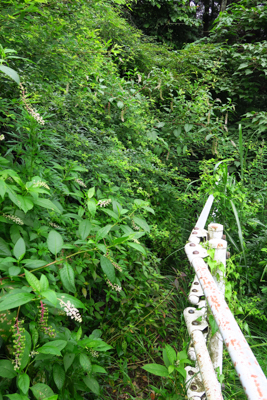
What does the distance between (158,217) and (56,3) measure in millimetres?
1974

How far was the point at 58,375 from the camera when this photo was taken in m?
1.02

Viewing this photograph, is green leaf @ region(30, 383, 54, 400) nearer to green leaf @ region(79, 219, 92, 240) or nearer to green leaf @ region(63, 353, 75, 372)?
green leaf @ region(63, 353, 75, 372)

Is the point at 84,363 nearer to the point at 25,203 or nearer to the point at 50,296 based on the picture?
the point at 50,296

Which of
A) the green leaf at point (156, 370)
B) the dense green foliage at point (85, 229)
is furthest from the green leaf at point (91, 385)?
the green leaf at point (156, 370)

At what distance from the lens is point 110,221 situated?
175 cm

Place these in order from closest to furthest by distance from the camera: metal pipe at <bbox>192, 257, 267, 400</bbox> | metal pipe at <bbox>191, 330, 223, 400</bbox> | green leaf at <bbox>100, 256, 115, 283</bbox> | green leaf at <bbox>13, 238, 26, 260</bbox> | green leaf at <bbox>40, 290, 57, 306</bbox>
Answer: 1. metal pipe at <bbox>192, 257, 267, 400</bbox>
2. metal pipe at <bbox>191, 330, 223, 400</bbox>
3. green leaf at <bbox>40, 290, 57, 306</bbox>
4. green leaf at <bbox>13, 238, 26, 260</bbox>
5. green leaf at <bbox>100, 256, 115, 283</bbox>

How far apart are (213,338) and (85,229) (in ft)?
2.15

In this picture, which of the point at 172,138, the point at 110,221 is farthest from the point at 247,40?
the point at 110,221

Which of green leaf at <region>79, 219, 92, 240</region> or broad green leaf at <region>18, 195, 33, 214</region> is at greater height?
broad green leaf at <region>18, 195, 33, 214</region>

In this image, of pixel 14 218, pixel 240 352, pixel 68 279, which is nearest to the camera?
pixel 240 352

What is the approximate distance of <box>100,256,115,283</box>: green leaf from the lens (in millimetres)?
1081

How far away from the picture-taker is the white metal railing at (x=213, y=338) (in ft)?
1.57

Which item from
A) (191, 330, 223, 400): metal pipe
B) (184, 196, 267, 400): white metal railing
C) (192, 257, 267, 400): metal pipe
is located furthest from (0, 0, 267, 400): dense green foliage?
(192, 257, 267, 400): metal pipe

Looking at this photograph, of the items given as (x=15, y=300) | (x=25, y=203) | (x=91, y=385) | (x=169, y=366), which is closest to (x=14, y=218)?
(x=25, y=203)
